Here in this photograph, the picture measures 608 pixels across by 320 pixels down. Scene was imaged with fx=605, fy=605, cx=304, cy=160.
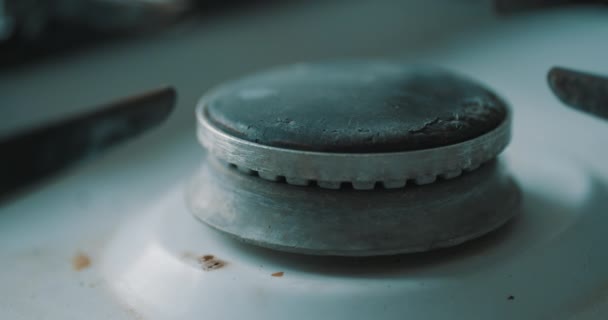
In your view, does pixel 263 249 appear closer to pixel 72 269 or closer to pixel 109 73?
pixel 72 269

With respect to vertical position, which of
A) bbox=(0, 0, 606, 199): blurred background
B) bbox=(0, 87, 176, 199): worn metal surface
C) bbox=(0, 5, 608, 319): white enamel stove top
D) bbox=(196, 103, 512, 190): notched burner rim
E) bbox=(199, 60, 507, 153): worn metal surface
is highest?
bbox=(0, 87, 176, 199): worn metal surface

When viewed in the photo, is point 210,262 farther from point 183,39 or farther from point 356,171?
point 183,39

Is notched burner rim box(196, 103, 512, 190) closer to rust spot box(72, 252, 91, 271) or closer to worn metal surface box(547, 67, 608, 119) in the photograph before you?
worn metal surface box(547, 67, 608, 119)

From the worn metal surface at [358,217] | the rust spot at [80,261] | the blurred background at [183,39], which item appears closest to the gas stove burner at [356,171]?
the worn metal surface at [358,217]

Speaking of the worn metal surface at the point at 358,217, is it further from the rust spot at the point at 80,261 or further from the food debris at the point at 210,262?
the rust spot at the point at 80,261

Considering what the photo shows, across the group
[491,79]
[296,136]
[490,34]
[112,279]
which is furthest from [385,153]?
[490,34]

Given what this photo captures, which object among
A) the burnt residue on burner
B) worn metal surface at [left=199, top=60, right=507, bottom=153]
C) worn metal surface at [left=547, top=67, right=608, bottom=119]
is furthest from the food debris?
worn metal surface at [left=547, top=67, right=608, bottom=119]

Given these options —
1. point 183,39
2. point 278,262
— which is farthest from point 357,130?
point 183,39
